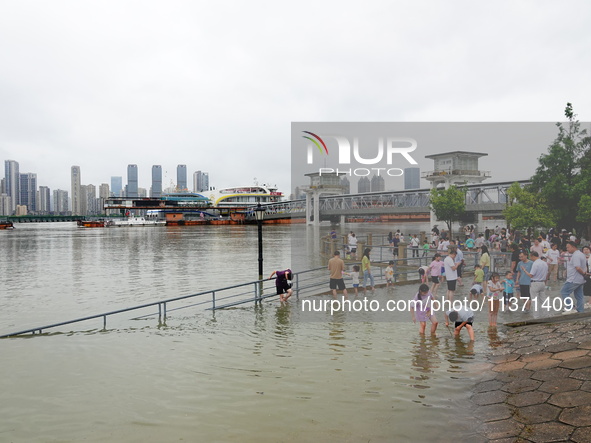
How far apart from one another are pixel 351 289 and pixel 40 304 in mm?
12877

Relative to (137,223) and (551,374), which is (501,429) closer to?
(551,374)

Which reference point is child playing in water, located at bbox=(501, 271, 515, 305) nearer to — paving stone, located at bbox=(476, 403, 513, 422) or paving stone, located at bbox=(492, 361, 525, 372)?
paving stone, located at bbox=(492, 361, 525, 372)

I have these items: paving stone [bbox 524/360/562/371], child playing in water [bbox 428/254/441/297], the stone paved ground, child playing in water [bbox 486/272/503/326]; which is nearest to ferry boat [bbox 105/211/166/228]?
child playing in water [bbox 428/254/441/297]

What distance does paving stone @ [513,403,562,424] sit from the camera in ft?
18.1

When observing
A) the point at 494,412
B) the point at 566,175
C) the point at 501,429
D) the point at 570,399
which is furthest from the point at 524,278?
the point at 566,175

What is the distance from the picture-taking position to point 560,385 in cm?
621

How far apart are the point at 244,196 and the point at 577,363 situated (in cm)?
13566

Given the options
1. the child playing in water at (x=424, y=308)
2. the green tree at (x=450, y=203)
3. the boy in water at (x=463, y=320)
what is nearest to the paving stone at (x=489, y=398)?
the boy in water at (x=463, y=320)

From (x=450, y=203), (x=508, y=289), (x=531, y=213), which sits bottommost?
(x=508, y=289)

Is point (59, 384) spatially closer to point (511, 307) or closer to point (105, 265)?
point (511, 307)

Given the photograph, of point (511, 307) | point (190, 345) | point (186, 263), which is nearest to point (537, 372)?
point (511, 307)

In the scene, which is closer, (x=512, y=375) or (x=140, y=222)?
(x=512, y=375)

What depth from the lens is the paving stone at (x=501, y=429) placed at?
17.7ft

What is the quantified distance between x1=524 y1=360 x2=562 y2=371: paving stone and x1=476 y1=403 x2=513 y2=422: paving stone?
1.32m
